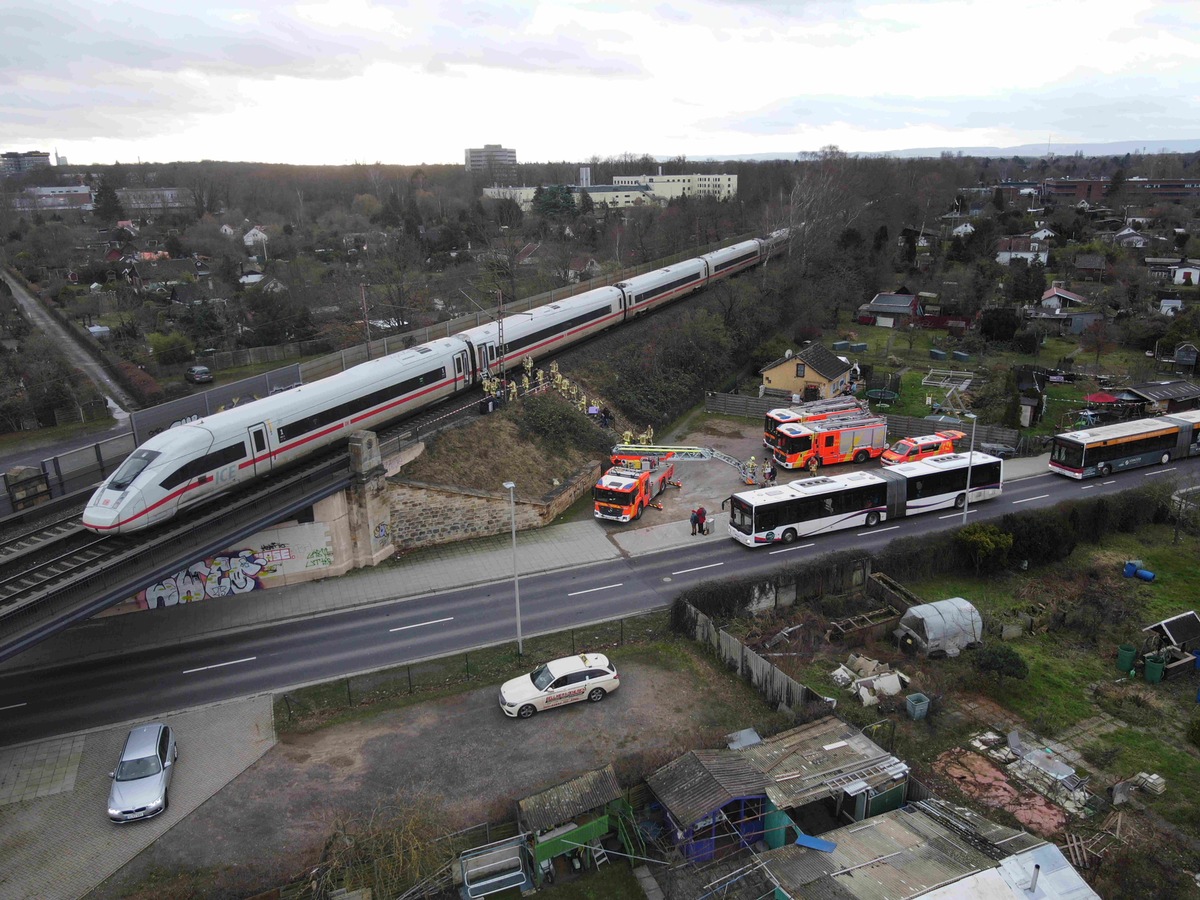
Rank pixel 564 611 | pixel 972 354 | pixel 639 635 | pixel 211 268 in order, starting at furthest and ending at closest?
1. pixel 211 268
2. pixel 972 354
3. pixel 564 611
4. pixel 639 635

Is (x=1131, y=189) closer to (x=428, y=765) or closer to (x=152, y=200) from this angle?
(x=428, y=765)

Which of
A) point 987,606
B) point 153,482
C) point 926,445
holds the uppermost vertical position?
point 153,482

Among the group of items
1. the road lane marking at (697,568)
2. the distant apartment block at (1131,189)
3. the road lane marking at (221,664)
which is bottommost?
the road lane marking at (697,568)

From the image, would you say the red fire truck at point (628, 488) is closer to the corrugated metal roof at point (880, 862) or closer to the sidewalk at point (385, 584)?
the sidewalk at point (385, 584)

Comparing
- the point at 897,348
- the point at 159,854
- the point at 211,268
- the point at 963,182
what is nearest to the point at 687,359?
the point at 897,348

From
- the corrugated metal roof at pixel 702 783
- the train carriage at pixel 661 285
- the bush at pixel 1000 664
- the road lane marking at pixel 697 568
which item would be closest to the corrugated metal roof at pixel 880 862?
the corrugated metal roof at pixel 702 783

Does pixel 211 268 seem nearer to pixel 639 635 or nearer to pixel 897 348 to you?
pixel 897 348

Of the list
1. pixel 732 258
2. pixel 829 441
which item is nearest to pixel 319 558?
pixel 829 441
